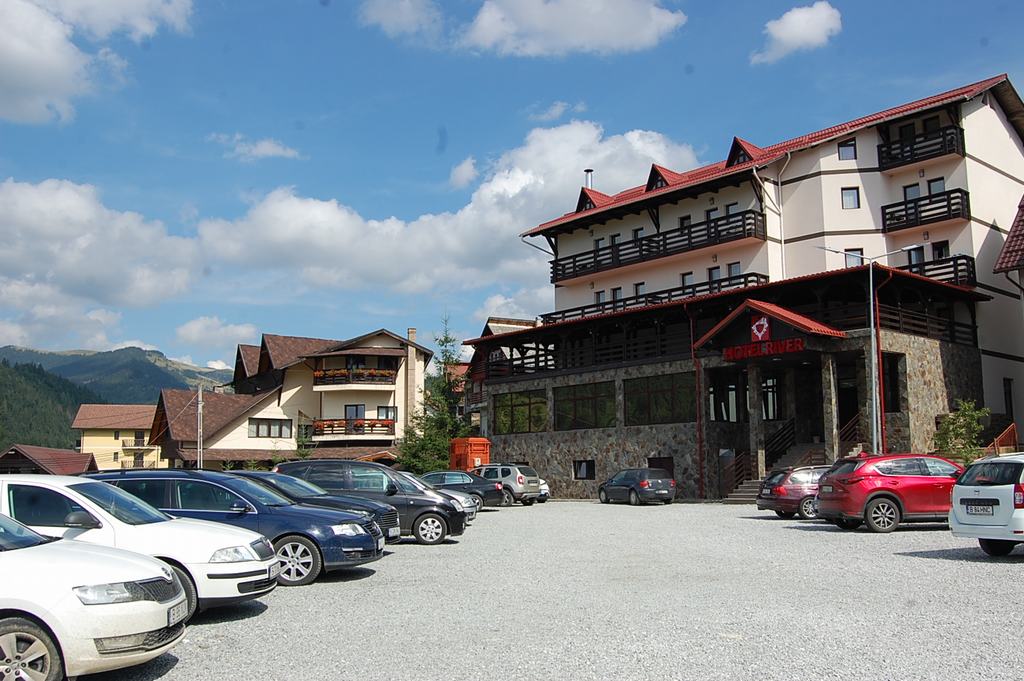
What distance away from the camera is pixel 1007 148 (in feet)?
138

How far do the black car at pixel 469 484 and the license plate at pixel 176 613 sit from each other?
74.6 ft

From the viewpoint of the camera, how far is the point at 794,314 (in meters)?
32.7

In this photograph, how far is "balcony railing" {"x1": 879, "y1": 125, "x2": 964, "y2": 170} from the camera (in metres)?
38.3

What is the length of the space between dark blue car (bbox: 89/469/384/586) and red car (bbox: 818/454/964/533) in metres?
10.2

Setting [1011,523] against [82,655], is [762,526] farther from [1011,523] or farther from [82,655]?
[82,655]

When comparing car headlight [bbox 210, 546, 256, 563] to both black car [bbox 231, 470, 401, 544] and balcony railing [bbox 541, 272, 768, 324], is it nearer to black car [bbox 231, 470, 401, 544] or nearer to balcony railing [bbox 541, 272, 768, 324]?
black car [bbox 231, 470, 401, 544]

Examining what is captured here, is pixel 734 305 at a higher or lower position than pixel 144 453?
higher

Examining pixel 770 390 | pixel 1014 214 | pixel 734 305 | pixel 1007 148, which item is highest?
pixel 1007 148

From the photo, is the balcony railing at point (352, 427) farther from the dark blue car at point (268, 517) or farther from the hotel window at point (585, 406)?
the dark blue car at point (268, 517)

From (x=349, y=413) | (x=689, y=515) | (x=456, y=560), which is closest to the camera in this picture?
(x=456, y=560)

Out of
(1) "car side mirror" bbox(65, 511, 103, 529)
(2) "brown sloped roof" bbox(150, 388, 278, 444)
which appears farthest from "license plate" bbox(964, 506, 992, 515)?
(2) "brown sloped roof" bbox(150, 388, 278, 444)

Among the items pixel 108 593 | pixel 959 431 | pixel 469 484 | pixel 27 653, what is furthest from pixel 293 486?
pixel 959 431

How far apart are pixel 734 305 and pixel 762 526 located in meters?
17.4

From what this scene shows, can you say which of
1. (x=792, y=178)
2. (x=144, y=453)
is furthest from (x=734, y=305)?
(x=144, y=453)
